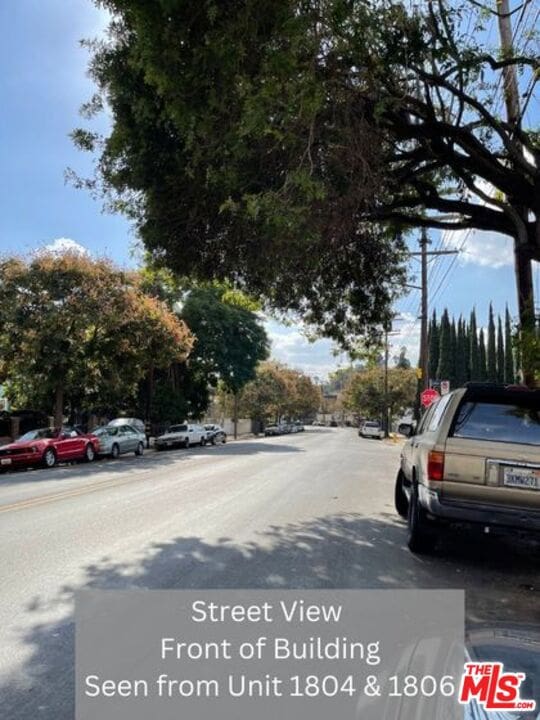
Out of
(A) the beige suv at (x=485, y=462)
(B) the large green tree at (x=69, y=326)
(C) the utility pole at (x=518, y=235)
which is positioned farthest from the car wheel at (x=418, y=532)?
(B) the large green tree at (x=69, y=326)

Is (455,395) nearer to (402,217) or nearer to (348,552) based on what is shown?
(348,552)

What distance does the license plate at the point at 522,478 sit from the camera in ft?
23.2

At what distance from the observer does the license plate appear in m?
7.06

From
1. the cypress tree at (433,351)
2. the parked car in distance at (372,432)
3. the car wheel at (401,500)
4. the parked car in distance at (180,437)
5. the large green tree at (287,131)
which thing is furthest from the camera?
the cypress tree at (433,351)

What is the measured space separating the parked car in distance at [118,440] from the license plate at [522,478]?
21.1 meters

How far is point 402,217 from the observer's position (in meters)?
11.9

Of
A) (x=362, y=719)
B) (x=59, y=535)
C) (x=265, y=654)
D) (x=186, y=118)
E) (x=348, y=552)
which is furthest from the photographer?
(x=59, y=535)

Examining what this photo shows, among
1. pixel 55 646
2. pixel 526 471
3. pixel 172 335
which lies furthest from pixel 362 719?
pixel 172 335

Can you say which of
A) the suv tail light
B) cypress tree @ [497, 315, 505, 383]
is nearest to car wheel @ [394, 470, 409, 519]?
the suv tail light

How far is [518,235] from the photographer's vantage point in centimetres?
1145

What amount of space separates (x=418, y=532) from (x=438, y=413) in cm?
151

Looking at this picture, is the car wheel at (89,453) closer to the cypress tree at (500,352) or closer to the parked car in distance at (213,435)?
the parked car in distance at (213,435)

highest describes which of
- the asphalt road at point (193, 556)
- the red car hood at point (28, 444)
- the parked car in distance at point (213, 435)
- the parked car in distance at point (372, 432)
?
the red car hood at point (28, 444)

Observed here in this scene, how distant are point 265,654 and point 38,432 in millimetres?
20540
